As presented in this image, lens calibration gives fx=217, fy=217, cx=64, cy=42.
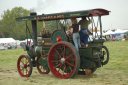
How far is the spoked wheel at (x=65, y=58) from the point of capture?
6211 millimetres

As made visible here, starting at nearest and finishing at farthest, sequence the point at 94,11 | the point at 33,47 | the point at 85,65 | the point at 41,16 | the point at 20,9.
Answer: the point at 94,11, the point at 85,65, the point at 41,16, the point at 33,47, the point at 20,9

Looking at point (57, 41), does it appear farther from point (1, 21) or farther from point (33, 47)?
point (1, 21)

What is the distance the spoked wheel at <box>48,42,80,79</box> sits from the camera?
20.4ft

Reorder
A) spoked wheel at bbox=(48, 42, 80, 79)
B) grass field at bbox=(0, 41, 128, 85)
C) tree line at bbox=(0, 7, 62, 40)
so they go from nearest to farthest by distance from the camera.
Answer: grass field at bbox=(0, 41, 128, 85) → spoked wheel at bbox=(48, 42, 80, 79) → tree line at bbox=(0, 7, 62, 40)

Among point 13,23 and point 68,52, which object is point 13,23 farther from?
point 68,52

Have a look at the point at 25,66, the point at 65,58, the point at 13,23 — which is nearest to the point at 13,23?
the point at 13,23

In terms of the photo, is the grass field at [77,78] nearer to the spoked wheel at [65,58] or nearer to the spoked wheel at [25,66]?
the spoked wheel at [25,66]

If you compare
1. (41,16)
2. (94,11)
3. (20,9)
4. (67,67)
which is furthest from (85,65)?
(20,9)

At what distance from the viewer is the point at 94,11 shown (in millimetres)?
6047

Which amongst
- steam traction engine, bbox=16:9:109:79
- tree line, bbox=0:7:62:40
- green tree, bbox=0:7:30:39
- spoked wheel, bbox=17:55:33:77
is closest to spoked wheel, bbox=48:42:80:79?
steam traction engine, bbox=16:9:109:79

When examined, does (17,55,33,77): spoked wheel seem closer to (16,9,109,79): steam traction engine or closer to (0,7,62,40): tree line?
(16,9,109,79): steam traction engine

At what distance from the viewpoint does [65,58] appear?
657 centimetres

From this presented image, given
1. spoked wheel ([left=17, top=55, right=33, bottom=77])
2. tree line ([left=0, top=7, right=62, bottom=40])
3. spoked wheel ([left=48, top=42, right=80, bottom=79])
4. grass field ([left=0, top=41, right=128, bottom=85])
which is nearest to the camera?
grass field ([left=0, top=41, right=128, bottom=85])

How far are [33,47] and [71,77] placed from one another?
219cm
